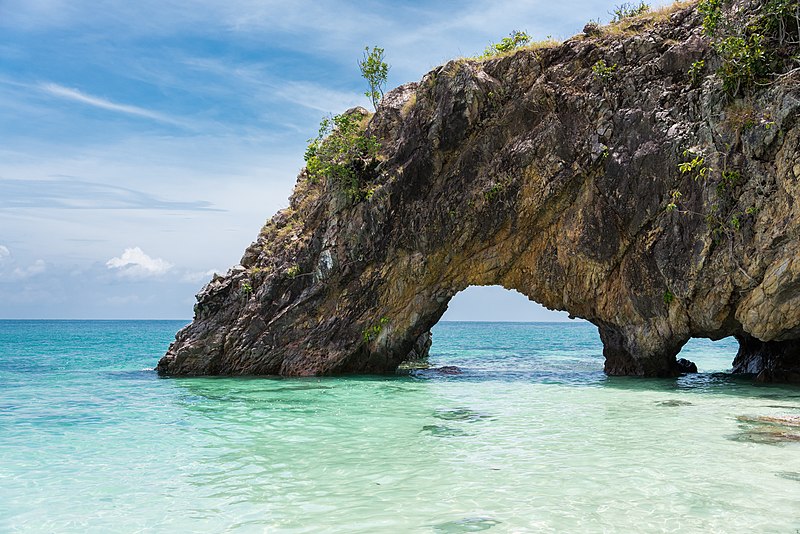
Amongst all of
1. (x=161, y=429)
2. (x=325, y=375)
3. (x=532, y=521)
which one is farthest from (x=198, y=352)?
(x=532, y=521)

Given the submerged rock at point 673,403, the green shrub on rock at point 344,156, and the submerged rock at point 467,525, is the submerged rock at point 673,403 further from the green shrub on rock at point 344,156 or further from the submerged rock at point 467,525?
the green shrub on rock at point 344,156

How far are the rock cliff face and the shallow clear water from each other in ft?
12.2

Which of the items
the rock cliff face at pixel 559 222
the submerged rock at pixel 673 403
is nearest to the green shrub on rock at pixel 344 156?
the rock cliff face at pixel 559 222

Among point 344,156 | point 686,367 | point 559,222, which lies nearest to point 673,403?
point 559,222

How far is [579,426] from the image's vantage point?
12.1 meters

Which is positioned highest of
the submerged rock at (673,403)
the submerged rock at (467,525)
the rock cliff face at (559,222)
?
the rock cliff face at (559,222)

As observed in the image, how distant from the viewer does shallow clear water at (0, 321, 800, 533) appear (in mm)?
7281

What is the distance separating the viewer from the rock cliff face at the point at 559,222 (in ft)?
56.8

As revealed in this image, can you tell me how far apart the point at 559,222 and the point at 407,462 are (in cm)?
1360

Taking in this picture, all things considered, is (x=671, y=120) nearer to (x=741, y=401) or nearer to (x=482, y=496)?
(x=741, y=401)

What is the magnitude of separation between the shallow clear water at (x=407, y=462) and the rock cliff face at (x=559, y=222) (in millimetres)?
3705

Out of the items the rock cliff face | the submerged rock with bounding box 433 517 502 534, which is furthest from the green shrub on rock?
the submerged rock with bounding box 433 517 502 534

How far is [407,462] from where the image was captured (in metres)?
9.64

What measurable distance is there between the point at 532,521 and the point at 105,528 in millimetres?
4901
